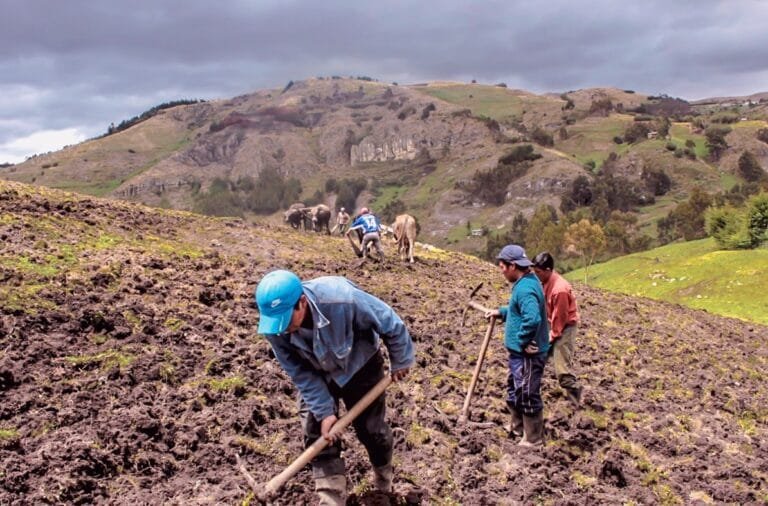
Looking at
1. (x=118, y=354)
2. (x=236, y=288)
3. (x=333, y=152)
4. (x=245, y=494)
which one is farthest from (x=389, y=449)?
(x=333, y=152)

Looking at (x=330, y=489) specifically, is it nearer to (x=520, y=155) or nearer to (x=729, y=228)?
(x=729, y=228)

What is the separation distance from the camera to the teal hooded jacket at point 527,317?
232 inches

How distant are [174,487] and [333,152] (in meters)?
196

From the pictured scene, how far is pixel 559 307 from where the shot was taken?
7.03 m

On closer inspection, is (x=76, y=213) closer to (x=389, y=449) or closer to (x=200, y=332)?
(x=200, y=332)

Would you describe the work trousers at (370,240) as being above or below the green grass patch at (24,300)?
below

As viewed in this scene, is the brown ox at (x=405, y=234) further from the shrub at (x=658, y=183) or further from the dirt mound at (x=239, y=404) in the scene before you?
the shrub at (x=658, y=183)

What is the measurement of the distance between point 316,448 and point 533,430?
117 inches

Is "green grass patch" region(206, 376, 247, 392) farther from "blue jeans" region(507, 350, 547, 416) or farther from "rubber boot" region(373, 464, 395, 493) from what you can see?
"blue jeans" region(507, 350, 547, 416)

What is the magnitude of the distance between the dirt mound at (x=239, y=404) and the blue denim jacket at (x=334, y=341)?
1.23m

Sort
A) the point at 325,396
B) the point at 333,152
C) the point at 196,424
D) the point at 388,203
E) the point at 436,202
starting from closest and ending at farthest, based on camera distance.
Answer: the point at 325,396, the point at 196,424, the point at 436,202, the point at 388,203, the point at 333,152

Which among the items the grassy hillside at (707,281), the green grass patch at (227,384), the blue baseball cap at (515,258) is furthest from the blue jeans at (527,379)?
the grassy hillside at (707,281)

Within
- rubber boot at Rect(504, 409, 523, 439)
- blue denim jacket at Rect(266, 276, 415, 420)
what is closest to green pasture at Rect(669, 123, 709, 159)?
rubber boot at Rect(504, 409, 523, 439)

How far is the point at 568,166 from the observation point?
120 meters
